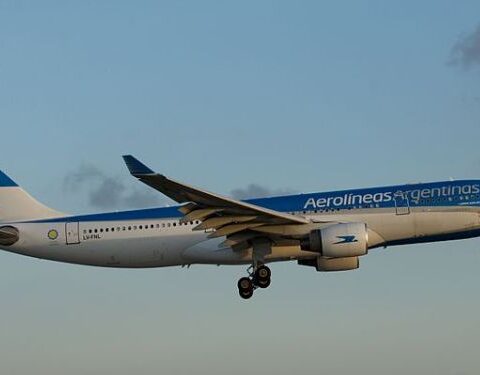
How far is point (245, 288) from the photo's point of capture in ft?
158

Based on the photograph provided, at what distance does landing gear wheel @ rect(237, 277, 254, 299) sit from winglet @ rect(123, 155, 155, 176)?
27.6 ft

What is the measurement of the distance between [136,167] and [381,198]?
10702 millimetres

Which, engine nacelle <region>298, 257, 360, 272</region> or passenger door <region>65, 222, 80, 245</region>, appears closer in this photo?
engine nacelle <region>298, 257, 360, 272</region>

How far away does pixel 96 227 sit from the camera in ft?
161

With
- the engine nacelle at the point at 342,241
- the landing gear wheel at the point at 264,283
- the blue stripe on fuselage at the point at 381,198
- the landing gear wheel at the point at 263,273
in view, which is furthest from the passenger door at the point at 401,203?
the landing gear wheel at the point at 264,283

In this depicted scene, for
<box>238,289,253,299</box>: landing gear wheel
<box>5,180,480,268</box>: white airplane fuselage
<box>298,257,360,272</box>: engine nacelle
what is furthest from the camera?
<box>298,257,360,272</box>: engine nacelle

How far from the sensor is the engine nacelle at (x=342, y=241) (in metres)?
45.8

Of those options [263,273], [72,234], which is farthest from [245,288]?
Answer: [72,234]

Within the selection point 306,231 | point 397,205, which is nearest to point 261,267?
point 306,231

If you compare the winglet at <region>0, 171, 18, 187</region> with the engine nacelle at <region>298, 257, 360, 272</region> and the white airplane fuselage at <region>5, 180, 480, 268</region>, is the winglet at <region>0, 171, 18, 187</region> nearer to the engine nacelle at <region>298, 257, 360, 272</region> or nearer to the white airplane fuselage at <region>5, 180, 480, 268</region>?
the white airplane fuselage at <region>5, 180, 480, 268</region>

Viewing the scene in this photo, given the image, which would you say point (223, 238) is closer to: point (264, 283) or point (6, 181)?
point (264, 283)

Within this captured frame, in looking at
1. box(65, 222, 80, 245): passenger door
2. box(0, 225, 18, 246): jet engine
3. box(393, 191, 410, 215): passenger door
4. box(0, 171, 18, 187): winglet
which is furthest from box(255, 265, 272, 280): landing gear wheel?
box(0, 171, 18, 187): winglet

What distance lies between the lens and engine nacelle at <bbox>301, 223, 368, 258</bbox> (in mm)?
45844

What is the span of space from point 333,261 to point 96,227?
366 inches
